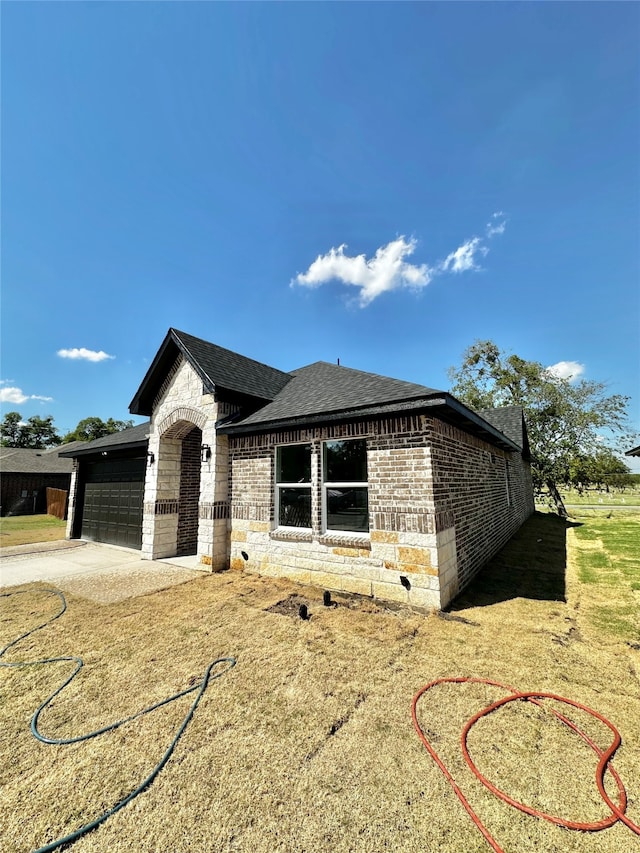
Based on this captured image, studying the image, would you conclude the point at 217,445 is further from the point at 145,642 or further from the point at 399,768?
the point at 399,768

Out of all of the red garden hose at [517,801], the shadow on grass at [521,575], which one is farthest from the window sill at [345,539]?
the red garden hose at [517,801]

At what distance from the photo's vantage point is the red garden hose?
2125mm

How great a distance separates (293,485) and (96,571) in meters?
5.52

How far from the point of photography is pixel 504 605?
5.88 m

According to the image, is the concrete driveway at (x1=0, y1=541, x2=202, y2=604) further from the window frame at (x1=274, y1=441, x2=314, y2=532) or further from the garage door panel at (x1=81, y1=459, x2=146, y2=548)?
the window frame at (x1=274, y1=441, x2=314, y2=532)

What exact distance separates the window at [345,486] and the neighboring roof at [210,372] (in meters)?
3.34

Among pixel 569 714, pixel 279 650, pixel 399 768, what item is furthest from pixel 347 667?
pixel 569 714

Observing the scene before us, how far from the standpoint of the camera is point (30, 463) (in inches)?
1262

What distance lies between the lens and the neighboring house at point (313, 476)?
5891 millimetres

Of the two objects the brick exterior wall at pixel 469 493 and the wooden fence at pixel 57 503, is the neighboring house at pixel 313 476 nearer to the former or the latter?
the brick exterior wall at pixel 469 493

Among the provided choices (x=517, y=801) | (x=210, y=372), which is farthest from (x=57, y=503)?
(x=517, y=801)

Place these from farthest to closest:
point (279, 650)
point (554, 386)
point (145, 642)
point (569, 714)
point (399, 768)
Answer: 1. point (554, 386)
2. point (145, 642)
3. point (279, 650)
4. point (569, 714)
5. point (399, 768)

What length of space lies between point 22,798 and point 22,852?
49cm

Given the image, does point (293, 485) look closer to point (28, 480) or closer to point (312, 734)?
point (312, 734)
